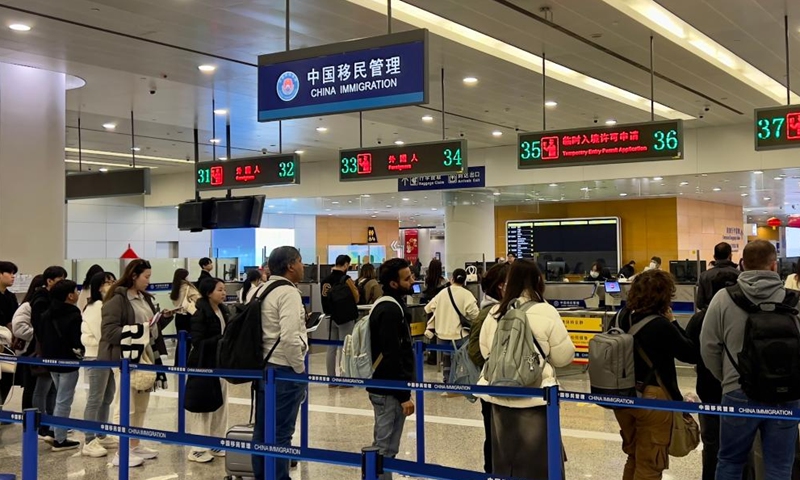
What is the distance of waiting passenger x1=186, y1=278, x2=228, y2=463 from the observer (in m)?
5.64

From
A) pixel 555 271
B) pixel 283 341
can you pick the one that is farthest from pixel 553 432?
pixel 555 271

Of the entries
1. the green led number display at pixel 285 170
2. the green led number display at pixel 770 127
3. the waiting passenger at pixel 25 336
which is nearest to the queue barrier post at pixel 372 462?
the waiting passenger at pixel 25 336

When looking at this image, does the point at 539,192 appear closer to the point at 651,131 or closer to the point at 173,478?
the point at 651,131

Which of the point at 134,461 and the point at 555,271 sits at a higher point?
the point at 555,271

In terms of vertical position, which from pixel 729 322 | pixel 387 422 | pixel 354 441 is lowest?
pixel 354 441

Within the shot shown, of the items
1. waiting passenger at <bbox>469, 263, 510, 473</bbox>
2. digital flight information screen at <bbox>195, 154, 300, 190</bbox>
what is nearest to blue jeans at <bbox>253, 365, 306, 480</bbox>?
waiting passenger at <bbox>469, 263, 510, 473</bbox>

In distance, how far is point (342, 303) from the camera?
989 centimetres

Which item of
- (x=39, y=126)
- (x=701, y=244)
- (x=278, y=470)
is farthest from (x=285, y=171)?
(x=701, y=244)

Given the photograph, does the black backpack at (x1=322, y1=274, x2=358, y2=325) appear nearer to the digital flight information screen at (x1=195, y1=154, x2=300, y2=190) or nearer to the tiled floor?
the tiled floor

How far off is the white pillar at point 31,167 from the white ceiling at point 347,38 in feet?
1.60

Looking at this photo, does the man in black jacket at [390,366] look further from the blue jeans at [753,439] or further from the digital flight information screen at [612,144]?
the digital flight information screen at [612,144]

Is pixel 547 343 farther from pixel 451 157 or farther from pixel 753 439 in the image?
pixel 451 157

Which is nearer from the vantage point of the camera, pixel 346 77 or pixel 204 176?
pixel 346 77

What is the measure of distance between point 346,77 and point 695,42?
224 inches
